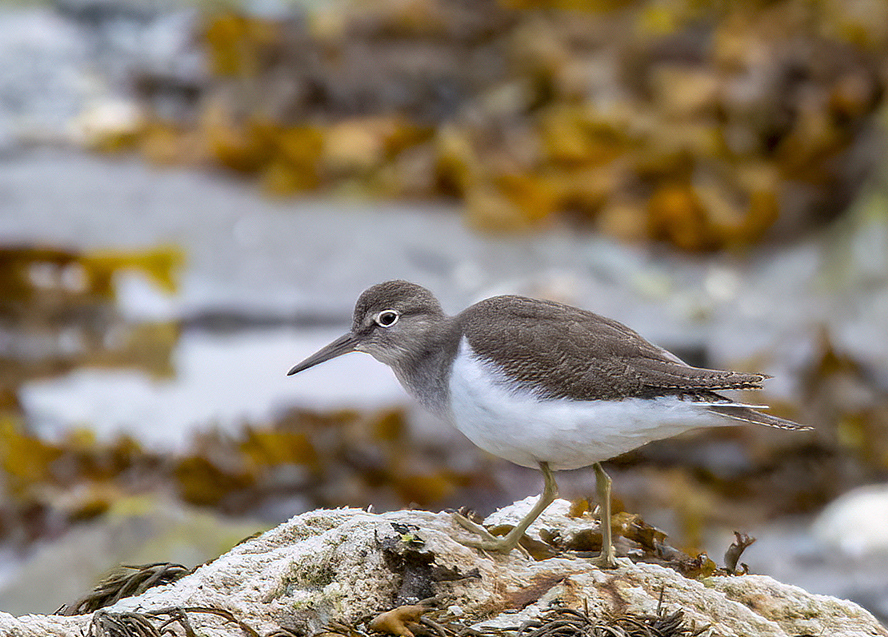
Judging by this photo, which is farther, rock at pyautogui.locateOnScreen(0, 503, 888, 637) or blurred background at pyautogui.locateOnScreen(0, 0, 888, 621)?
blurred background at pyautogui.locateOnScreen(0, 0, 888, 621)

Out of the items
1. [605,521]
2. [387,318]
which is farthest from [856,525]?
[387,318]

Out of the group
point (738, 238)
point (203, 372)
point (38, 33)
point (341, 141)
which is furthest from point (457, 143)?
point (38, 33)

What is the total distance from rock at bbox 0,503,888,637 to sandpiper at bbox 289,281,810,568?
4.6 inches

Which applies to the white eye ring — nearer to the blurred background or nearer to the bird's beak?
the bird's beak

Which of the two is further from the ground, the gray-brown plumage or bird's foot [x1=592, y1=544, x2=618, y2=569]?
the gray-brown plumage

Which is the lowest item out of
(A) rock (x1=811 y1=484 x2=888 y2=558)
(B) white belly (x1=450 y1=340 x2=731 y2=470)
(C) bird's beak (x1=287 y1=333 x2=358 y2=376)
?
(B) white belly (x1=450 y1=340 x2=731 y2=470)

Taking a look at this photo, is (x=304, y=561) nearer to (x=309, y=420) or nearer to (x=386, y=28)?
(x=309, y=420)

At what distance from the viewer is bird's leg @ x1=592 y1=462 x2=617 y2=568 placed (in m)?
2.85

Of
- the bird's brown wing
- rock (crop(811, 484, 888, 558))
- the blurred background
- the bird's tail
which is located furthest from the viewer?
the blurred background

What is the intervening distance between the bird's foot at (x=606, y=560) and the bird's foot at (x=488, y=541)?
0.67 feet

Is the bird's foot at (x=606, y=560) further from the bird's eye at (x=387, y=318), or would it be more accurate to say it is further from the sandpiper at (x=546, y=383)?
the bird's eye at (x=387, y=318)

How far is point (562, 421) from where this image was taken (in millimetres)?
2668

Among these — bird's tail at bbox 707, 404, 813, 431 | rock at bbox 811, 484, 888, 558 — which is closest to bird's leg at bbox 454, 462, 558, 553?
bird's tail at bbox 707, 404, 813, 431

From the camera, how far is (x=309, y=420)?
5.62 meters
